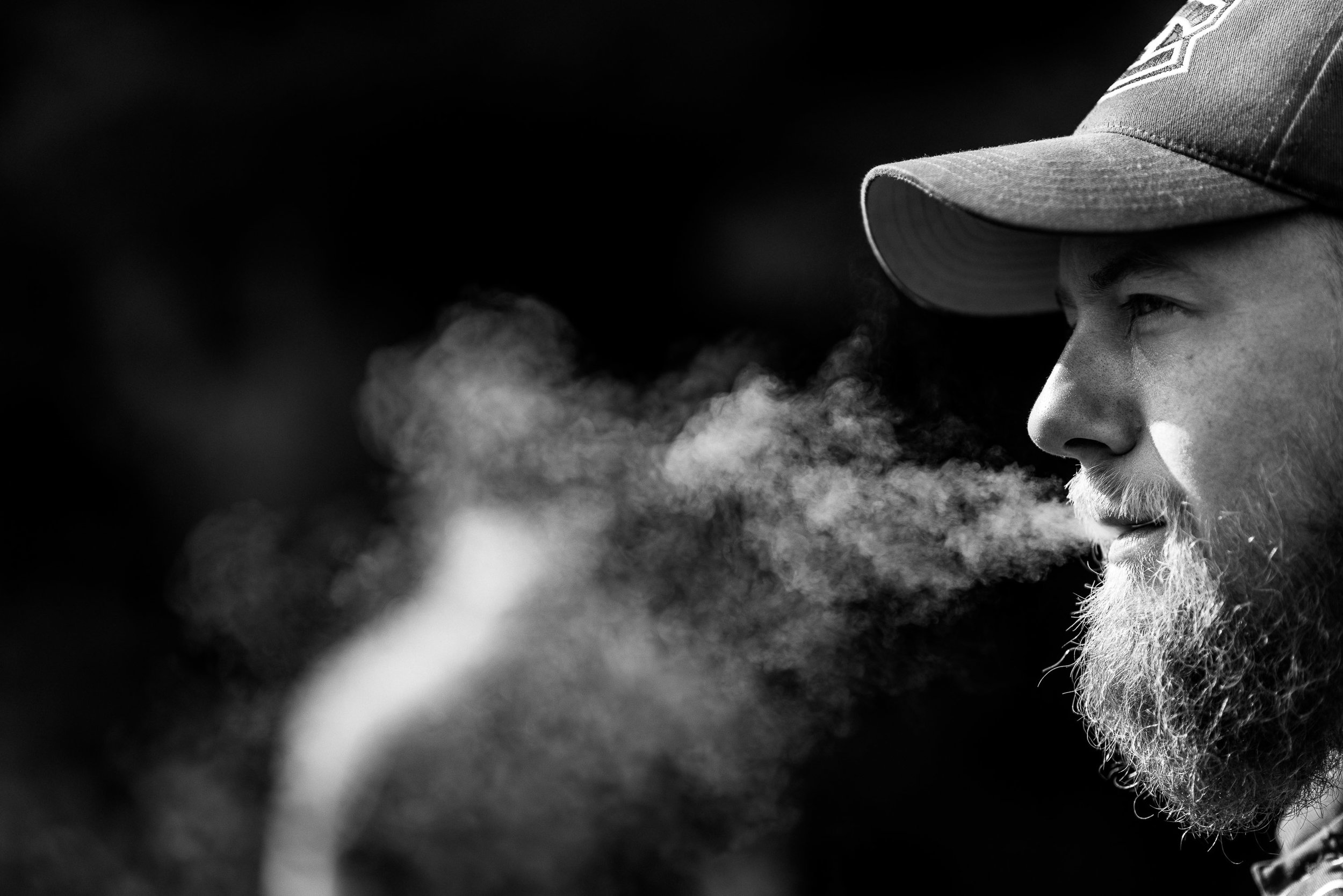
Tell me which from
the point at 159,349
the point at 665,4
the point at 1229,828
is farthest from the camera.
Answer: the point at 159,349

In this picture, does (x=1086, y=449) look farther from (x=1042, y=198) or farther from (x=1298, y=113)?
(x=1298, y=113)

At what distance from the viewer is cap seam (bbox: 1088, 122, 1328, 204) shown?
3.91ft

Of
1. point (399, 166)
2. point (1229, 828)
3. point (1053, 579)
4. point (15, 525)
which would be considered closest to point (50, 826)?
point (15, 525)

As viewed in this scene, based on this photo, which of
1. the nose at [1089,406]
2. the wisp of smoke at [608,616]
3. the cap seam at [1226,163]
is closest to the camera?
the cap seam at [1226,163]

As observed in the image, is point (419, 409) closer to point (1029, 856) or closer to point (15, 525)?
point (15, 525)

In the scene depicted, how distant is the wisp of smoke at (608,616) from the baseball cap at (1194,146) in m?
0.77

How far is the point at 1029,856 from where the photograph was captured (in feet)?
8.44

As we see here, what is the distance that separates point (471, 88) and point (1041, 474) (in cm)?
172

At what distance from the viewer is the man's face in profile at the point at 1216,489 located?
121cm

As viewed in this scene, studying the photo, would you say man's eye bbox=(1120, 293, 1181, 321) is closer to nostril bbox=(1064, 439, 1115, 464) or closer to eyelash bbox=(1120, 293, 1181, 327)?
eyelash bbox=(1120, 293, 1181, 327)

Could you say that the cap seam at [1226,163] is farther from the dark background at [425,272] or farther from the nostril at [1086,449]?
the dark background at [425,272]

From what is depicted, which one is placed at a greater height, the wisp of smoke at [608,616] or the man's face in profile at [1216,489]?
the wisp of smoke at [608,616]

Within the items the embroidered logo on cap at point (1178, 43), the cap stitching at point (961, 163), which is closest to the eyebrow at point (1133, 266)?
the cap stitching at point (961, 163)

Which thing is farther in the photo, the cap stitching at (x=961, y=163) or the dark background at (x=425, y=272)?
the dark background at (x=425, y=272)
